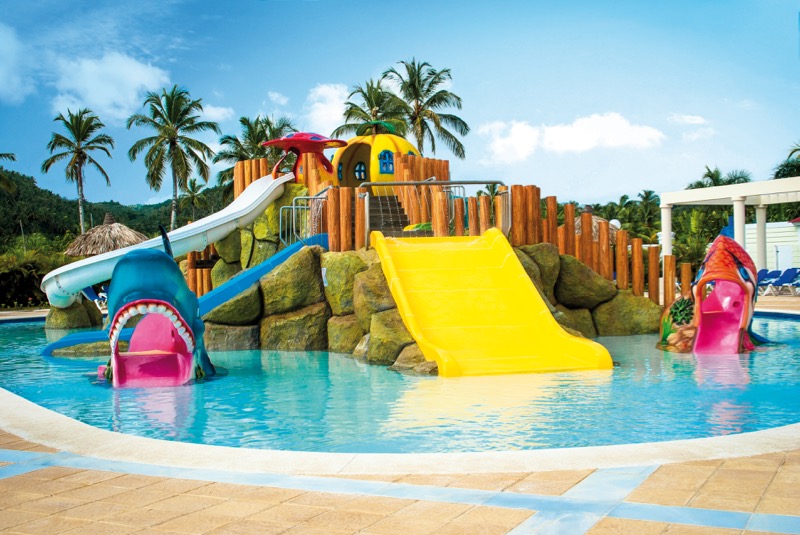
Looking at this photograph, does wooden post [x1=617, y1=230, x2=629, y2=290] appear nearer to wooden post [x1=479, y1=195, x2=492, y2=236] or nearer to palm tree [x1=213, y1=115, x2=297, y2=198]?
wooden post [x1=479, y1=195, x2=492, y2=236]

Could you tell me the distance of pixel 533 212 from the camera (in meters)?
14.3

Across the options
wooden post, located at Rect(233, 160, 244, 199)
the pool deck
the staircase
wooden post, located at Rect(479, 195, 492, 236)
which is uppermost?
wooden post, located at Rect(233, 160, 244, 199)

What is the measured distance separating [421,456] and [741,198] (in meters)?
20.9

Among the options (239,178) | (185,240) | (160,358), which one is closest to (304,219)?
(185,240)

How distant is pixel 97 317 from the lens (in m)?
21.7

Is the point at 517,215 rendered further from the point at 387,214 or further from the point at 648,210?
the point at 648,210

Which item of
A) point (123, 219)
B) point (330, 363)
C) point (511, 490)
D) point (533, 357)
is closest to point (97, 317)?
point (330, 363)

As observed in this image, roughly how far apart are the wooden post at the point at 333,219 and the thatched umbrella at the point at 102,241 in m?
17.9

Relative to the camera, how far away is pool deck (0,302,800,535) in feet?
12.7

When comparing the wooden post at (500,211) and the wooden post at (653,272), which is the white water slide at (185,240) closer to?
the wooden post at (500,211)

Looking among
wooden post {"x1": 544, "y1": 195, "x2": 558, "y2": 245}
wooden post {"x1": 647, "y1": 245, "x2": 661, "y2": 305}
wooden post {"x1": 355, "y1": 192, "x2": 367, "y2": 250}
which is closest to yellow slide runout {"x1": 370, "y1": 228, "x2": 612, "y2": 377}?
wooden post {"x1": 355, "y1": 192, "x2": 367, "y2": 250}

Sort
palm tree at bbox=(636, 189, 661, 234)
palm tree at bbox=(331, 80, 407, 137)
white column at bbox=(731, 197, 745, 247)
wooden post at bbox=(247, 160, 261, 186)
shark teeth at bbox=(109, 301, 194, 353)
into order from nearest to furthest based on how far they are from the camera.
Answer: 1. shark teeth at bbox=(109, 301, 194, 353)
2. wooden post at bbox=(247, 160, 261, 186)
3. white column at bbox=(731, 197, 745, 247)
4. palm tree at bbox=(331, 80, 407, 137)
5. palm tree at bbox=(636, 189, 661, 234)

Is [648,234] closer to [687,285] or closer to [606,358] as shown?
[687,285]

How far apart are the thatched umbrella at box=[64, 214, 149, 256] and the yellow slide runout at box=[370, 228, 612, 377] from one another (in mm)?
19121
